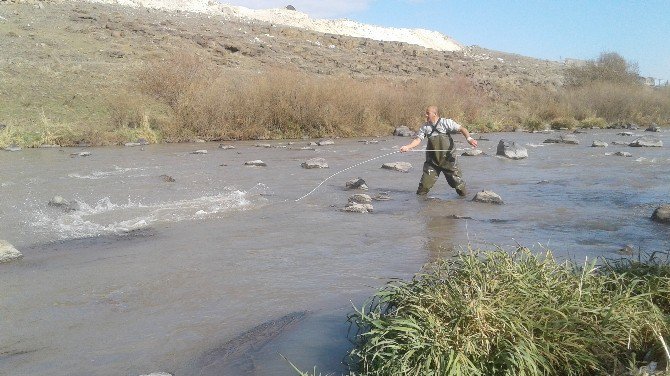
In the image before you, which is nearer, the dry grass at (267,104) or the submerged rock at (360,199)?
the submerged rock at (360,199)

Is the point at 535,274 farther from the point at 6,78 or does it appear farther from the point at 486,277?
the point at 6,78

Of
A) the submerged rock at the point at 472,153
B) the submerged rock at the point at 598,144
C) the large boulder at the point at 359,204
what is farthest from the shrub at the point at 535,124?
the large boulder at the point at 359,204

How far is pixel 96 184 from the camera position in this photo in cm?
1430

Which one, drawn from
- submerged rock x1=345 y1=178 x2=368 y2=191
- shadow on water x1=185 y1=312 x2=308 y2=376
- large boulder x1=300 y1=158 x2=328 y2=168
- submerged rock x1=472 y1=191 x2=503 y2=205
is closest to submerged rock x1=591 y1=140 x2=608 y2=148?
large boulder x1=300 y1=158 x2=328 y2=168

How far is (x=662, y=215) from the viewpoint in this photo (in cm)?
998

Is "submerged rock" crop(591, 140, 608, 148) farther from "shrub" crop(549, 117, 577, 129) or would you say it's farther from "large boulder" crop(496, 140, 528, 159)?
"shrub" crop(549, 117, 577, 129)

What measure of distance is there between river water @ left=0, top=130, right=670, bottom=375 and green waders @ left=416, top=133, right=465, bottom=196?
1.31 feet

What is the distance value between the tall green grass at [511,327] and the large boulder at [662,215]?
5.89 meters

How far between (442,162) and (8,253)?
7593 mm

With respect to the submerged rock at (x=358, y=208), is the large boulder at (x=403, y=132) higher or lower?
higher

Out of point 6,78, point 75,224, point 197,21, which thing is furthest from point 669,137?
point 197,21

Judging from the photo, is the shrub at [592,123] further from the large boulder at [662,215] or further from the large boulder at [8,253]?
the large boulder at [8,253]

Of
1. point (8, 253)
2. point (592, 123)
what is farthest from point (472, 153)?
point (592, 123)

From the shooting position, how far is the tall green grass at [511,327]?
13.0 feet
